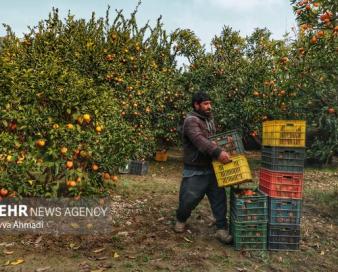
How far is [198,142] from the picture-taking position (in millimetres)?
5348

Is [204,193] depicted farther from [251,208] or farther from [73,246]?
[73,246]

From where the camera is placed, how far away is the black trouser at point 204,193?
5.62 m

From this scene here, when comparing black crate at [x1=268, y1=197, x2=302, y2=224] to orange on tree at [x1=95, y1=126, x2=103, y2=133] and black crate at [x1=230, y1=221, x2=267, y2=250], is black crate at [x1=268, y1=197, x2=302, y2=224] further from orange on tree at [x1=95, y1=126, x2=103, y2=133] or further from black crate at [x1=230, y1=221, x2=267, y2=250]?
orange on tree at [x1=95, y1=126, x2=103, y2=133]

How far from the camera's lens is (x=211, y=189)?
5.75m

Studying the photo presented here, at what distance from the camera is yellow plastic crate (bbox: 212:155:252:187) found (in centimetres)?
504

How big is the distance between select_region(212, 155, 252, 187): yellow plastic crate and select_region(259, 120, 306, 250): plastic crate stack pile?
54cm

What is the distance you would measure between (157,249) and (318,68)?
15.4 feet

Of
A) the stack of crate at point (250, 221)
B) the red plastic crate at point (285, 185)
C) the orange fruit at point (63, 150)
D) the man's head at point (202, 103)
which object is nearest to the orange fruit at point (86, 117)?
the orange fruit at point (63, 150)

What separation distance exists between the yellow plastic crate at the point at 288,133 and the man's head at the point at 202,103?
979 millimetres

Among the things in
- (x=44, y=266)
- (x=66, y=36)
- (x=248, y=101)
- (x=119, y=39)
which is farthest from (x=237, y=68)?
(x=44, y=266)

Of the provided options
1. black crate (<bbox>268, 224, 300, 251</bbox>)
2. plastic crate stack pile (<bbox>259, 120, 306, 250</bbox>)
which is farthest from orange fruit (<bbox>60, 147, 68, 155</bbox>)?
black crate (<bbox>268, 224, 300, 251</bbox>)

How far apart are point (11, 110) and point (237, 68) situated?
414 inches

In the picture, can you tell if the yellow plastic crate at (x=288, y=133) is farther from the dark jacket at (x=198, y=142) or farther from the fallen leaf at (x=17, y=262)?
the fallen leaf at (x=17, y=262)

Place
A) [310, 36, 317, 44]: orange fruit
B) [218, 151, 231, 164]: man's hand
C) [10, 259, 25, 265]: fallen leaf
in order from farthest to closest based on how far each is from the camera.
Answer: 1. [310, 36, 317, 44]: orange fruit
2. [218, 151, 231, 164]: man's hand
3. [10, 259, 25, 265]: fallen leaf
